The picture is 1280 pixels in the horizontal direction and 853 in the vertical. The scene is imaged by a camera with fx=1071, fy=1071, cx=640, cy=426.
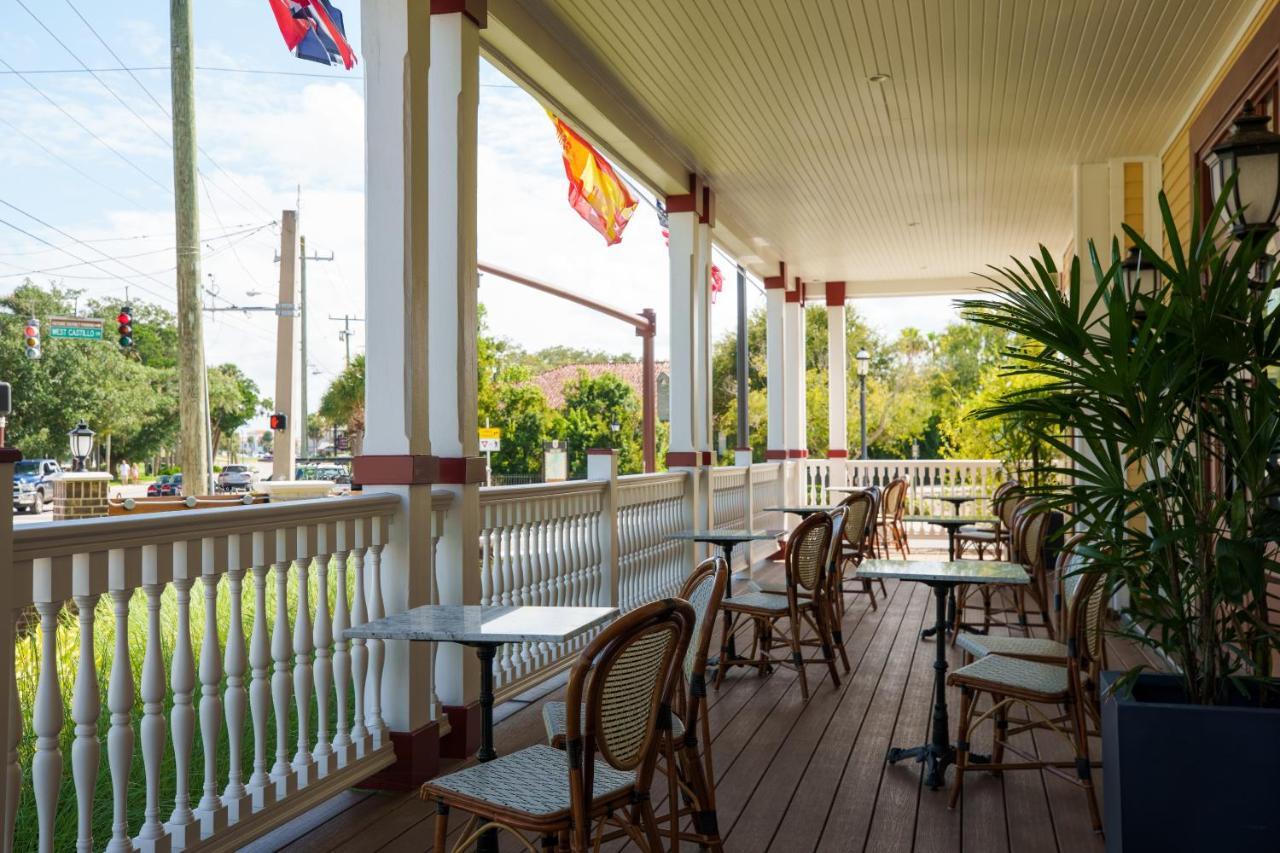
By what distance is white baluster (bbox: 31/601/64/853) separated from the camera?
7.03 ft

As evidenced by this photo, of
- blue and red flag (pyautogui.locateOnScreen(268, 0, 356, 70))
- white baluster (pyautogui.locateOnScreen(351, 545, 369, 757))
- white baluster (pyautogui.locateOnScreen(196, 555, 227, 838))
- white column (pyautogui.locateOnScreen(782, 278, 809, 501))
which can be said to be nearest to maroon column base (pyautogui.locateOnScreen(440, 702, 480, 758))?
white baluster (pyautogui.locateOnScreen(351, 545, 369, 757))

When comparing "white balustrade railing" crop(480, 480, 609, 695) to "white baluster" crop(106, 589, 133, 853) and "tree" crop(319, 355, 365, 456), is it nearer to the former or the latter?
"white baluster" crop(106, 589, 133, 853)

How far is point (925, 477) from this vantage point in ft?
47.4

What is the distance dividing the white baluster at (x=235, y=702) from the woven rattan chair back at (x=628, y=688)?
3.62 ft

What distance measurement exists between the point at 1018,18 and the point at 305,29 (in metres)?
3.48

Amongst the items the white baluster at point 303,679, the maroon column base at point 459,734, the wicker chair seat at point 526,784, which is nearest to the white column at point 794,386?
the maroon column base at point 459,734

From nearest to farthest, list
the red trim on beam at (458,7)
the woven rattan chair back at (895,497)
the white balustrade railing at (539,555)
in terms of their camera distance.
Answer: the red trim on beam at (458,7) → the white balustrade railing at (539,555) → the woven rattan chair back at (895,497)

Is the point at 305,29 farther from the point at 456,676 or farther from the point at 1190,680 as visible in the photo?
the point at 1190,680

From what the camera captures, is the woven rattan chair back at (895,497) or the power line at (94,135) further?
the power line at (94,135)

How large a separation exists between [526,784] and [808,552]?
10.3 ft

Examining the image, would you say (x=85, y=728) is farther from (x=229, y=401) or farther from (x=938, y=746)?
(x=229, y=401)

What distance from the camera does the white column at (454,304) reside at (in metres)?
4.22

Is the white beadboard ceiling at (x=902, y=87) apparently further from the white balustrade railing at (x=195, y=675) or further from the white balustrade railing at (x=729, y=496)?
the white balustrade railing at (x=195, y=675)

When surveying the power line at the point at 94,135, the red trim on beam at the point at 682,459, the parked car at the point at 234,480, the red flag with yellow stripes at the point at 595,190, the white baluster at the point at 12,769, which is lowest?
the parked car at the point at 234,480
